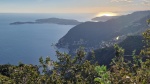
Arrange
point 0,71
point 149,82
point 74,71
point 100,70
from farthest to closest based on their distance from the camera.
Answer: point 0,71 → point 74,71 → point 149,82 → point 100,70

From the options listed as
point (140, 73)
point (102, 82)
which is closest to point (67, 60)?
point (140, 73)

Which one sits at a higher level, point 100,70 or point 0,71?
point 100,70

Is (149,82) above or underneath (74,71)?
above

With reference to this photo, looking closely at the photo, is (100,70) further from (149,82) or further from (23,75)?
(23,75)

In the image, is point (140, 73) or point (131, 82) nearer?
point (131, 82)

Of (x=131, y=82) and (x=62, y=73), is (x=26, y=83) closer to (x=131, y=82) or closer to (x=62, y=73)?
(x=62, y=73)

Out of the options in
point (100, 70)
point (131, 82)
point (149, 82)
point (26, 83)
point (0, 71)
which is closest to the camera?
point (100, 70)

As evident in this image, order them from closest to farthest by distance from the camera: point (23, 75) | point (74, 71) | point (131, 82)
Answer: point (131, 82) → point (23, 75) → point (74, 71)

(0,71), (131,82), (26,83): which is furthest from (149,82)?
(0,71)

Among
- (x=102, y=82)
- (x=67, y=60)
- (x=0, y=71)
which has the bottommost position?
(x=0, y=71)
